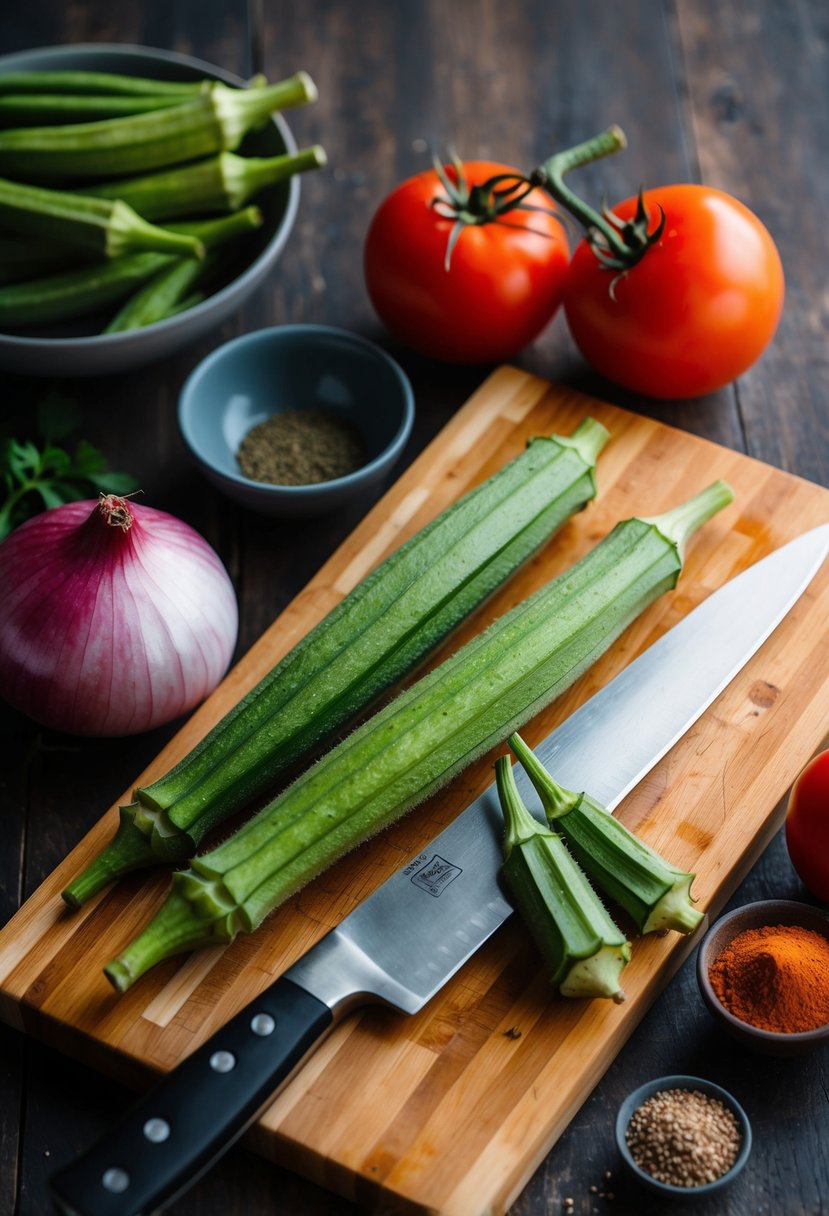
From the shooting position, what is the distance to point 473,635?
88.3 inches

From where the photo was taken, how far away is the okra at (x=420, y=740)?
1764 mm

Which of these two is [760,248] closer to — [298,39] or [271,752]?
[271,752]

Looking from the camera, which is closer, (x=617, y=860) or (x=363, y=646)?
(x=617, y=860)

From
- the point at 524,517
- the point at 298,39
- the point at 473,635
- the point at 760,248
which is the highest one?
the point at 298,39

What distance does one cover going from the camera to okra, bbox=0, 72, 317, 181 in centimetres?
263

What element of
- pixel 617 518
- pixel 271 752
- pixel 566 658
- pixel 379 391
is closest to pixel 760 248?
pixel 617 518

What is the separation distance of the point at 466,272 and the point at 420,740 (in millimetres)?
1045

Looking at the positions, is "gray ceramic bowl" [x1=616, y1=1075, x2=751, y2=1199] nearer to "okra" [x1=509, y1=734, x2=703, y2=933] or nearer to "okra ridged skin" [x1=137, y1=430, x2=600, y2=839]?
"okra" [x1=509, y1=734, x2=703, y2=933]

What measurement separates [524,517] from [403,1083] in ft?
3.21

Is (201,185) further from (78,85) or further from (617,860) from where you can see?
(617,860)

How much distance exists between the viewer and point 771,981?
5.65ft

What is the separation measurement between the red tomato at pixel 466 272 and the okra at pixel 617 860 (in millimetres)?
1038

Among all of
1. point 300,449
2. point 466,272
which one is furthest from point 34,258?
point 466,272

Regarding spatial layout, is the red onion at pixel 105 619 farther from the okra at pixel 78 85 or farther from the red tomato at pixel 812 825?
the okra at pixel 78 85
